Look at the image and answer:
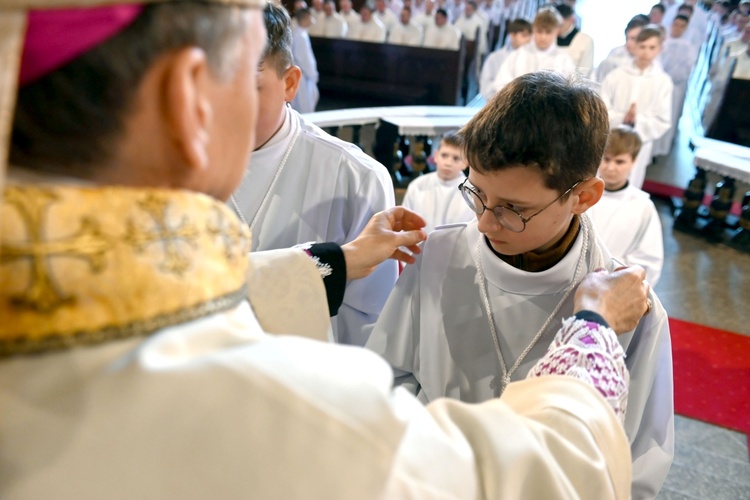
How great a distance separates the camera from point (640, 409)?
1.65 meters

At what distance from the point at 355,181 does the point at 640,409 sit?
3.84 ft

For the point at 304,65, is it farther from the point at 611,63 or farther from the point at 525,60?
the point at 611,63

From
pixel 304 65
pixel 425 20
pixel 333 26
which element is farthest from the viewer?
pixel 333 26

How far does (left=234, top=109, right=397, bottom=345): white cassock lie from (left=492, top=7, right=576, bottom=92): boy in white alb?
6.06 m

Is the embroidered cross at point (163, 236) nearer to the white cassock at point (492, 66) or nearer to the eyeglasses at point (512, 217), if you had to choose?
the eyeglasses at point (512, 217)

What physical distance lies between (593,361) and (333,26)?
12684mm

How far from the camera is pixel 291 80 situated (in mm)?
2113

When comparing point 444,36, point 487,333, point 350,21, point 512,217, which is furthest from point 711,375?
point 350,21

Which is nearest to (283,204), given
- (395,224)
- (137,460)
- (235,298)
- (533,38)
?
(395,224)

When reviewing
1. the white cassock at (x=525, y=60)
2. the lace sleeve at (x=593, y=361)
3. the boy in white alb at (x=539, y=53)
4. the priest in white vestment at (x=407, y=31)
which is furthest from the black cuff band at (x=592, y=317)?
the priest in white vestment at (x=407, y=31)

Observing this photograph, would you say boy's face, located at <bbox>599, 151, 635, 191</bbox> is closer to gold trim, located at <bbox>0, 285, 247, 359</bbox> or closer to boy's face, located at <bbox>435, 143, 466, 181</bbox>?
boy's face, located at <bbox>435, 143, 466, 181</bbox>

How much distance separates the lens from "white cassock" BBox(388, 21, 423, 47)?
1226 centimetres

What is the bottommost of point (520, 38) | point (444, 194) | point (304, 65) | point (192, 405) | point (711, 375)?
point (711, 375)

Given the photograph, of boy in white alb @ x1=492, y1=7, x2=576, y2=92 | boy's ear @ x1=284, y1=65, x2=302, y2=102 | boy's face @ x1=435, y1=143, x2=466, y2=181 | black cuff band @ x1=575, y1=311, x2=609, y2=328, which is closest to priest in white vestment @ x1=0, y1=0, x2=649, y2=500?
black cuff band @ x1=575, y1=311, x2=609, y2=328
